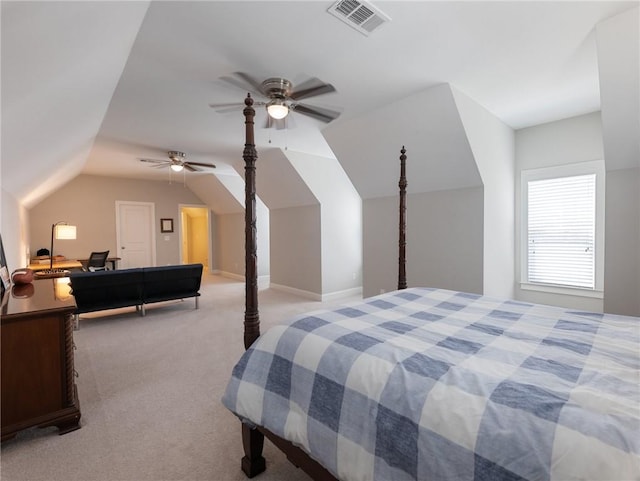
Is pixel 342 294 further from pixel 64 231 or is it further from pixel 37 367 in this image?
pixel 37 367

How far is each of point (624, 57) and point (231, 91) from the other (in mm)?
3152

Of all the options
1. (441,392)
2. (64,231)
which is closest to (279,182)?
(64,231)

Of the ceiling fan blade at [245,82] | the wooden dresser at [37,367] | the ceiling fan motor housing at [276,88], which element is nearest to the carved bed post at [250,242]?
the ceiling fan blade at [245,82]

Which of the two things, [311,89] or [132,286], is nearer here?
[311,89]

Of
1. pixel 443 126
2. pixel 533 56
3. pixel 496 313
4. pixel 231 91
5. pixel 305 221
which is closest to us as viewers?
pixel 496 313

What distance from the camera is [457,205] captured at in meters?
3.88

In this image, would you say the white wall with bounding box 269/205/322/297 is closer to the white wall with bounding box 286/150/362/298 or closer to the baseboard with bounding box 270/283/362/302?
the baseboard with bounding box 270/283/362/302

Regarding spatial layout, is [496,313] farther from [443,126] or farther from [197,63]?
[197,63]

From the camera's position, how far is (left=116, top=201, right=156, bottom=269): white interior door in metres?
7.61

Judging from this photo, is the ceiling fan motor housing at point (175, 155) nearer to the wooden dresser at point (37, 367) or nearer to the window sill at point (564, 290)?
the wooden dresser at point (37, 367)

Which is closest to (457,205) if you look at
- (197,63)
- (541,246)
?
(541,246)

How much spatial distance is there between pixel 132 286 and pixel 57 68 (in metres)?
3.22

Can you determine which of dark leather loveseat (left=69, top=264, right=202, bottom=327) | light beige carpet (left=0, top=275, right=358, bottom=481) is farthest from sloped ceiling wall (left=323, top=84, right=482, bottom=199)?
dark leather loveseat (left=69, top=264, right=202, bottom=327)

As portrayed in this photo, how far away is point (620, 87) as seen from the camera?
248 centimetres
